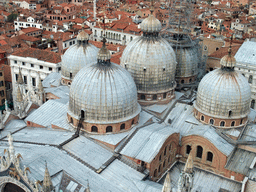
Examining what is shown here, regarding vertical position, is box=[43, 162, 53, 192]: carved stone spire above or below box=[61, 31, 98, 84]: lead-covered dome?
below

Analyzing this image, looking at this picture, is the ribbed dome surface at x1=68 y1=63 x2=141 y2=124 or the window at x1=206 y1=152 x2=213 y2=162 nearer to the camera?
the ribbed dome surface at x1=68 y1=63 x2=141 y2=124

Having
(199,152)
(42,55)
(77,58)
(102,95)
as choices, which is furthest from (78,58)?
(199,152)

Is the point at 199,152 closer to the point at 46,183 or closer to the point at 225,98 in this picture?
the point at 225,98

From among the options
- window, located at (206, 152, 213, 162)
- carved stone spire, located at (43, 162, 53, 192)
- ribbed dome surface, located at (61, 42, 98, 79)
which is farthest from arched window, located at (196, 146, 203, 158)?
ribbed dome surface, located at (61, 42, 98, 79)

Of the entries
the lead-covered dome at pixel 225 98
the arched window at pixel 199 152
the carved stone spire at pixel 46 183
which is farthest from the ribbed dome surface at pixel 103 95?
the carved stone spire at pixel 46 183

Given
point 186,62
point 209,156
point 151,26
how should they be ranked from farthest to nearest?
point 186,62, point 151,26, point 209,156

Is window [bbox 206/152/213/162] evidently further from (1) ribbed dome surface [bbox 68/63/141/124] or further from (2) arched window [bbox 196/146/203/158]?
(1) ribbed dome surface [bbox 68/63/141/124]

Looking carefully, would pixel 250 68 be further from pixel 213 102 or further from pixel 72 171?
pixel 72 171

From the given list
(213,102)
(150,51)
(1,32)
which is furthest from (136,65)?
(1,32)
